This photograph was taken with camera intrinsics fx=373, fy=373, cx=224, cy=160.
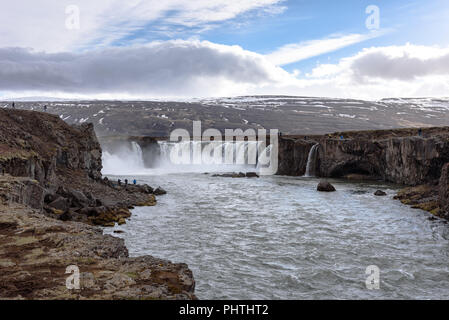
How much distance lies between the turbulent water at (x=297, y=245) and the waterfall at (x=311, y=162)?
2283cm

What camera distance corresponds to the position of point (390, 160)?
46562 millimetres

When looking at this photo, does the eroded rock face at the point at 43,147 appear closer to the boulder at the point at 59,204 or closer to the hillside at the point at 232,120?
the boulder at the point at 59,204

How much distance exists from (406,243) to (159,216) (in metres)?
15.2

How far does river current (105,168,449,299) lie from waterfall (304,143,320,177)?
23372mm

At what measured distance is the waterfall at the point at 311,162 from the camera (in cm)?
5559

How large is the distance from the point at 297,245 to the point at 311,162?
1541 inches

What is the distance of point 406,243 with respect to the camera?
18.8 meters

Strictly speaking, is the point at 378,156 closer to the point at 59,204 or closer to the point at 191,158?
the point at 191,158

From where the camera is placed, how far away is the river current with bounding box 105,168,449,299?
13.0 metres

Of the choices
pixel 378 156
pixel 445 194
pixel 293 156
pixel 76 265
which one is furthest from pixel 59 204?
pixel 378 156

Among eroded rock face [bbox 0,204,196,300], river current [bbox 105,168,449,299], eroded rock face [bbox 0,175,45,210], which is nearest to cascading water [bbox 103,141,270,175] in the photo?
river current [bbox 105,168,449,299]
